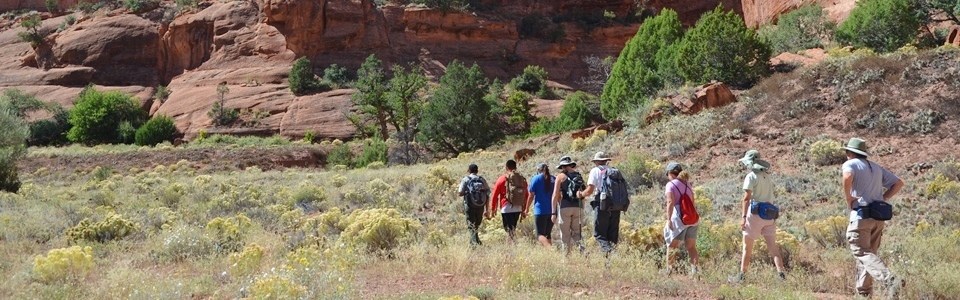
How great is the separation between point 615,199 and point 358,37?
4802cm

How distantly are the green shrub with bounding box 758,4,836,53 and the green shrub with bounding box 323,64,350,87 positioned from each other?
1071 inches

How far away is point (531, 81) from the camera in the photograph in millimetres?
51656

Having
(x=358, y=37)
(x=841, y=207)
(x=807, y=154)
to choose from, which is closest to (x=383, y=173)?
(x=807, y=154)

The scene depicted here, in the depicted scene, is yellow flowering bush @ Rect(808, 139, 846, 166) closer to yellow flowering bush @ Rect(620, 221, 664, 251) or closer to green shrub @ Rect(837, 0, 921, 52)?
yellow flowering bush @ Rect(620, 221, 664, 251)

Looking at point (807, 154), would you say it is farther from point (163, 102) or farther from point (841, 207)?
point (163, 102)

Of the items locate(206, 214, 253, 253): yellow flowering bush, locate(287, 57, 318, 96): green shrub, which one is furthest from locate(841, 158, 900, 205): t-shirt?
locate(287, 57, 318, 96): green shrub

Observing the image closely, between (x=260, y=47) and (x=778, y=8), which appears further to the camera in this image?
(x=260, y=47)

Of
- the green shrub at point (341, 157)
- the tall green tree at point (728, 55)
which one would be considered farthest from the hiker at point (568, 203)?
the green shrub at point (341, 157)

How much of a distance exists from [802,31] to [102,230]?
1275 inches

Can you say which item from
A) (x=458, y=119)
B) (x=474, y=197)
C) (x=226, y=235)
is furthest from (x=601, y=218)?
(x=458, y=119)

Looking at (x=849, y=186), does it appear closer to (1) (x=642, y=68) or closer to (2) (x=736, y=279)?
(2) (x=736, y=279)

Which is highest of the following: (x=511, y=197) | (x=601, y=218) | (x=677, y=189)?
(x=677, y=189)

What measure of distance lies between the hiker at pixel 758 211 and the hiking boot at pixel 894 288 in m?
1.18

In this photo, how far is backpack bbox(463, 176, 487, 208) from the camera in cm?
948
